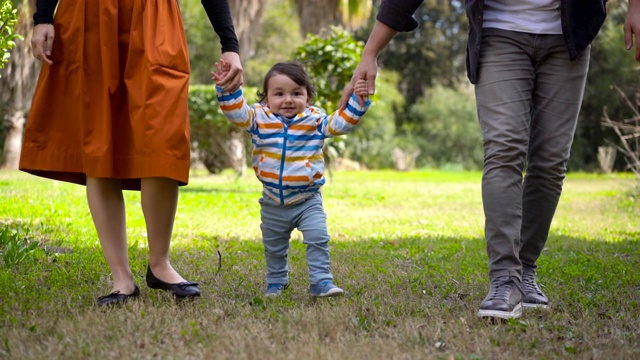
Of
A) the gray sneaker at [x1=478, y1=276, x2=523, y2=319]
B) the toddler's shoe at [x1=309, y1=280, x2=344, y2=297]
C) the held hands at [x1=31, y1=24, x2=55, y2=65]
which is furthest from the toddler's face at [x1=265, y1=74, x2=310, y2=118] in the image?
the gray sneaker at [x1=478, y1=276, x2=523, y2=319]

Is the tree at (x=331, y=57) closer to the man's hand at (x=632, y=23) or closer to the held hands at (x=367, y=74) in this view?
the held hands at (x=367, y=74)

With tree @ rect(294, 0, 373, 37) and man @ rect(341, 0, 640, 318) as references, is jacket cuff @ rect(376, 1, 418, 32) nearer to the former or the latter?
man @ rect(341, 0, 640, 318)

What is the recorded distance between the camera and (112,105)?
3271mm

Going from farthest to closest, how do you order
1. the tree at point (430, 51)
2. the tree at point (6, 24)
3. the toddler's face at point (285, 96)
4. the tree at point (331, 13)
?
the tree at point (430, 51), the tree at point (331, 13), the tree at point (6, 24), the toddler's face at point (285, 96)

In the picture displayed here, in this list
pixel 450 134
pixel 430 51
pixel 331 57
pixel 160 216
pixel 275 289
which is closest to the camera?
pixel 160 216

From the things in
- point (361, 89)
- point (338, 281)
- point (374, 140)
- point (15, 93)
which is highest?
point (361, 89)

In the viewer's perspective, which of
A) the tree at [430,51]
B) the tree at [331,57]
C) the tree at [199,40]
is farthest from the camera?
the tree at [430,51]

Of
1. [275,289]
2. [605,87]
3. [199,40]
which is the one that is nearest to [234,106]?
[275,289]

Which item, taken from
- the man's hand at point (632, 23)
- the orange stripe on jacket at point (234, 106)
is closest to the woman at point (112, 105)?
the orange stripe on jacket at point (234, 106)

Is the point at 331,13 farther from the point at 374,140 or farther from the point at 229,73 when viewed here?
the point at 229,73

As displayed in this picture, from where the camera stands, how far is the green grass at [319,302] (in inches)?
107

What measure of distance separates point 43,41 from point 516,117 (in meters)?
1.95

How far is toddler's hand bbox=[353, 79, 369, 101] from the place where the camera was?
11.4ft

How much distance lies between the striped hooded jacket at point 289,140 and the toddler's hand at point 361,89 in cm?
4
